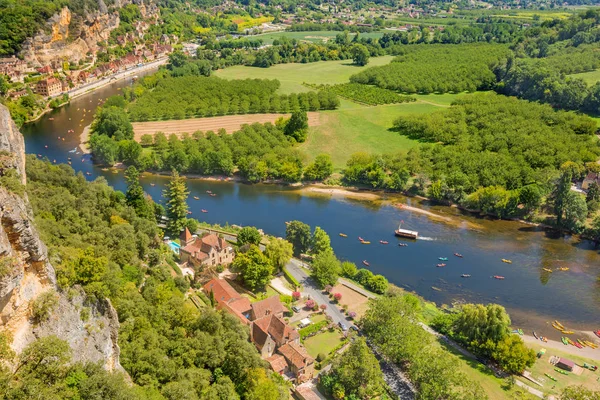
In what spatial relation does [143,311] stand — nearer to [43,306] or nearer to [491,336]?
[43,306]

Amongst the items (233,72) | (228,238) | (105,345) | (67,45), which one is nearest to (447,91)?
(233,72)

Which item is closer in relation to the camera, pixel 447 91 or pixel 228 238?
pixel 228 238

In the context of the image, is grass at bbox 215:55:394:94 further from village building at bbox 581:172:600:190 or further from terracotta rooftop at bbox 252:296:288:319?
terracotta rooftop at bbox 252:296:288:319

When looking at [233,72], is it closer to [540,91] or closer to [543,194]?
[540,91]

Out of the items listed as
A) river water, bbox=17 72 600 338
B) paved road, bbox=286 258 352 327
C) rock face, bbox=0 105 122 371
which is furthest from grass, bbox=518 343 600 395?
rock face, bbox=0 105 122 371

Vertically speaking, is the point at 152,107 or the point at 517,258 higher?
the point at 152,107

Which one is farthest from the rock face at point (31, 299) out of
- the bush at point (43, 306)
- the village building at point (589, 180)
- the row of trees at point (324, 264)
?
the village building at point (589, 180)
